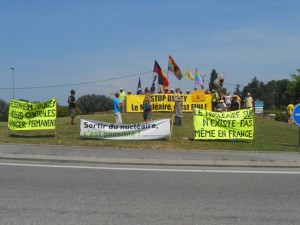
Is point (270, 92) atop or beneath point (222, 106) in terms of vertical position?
atop

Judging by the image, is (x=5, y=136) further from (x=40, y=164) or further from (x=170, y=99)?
(x=170, y=99)

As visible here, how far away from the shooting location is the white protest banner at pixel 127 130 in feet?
49.1

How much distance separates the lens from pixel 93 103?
80.1 metres

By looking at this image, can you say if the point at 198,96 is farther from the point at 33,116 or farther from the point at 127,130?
the point at 33,116

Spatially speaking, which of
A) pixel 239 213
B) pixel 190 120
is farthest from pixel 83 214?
pixel 190 120

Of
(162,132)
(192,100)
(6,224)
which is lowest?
(6,224)

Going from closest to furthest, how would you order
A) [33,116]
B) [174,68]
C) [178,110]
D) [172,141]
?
[172,141], [33,116], [178,110], [174,68]

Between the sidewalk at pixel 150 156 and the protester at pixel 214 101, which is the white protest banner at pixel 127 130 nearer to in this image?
the sidewalk at pixel 150 156

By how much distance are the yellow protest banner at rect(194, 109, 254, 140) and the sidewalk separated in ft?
7.07

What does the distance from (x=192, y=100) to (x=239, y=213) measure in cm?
1982

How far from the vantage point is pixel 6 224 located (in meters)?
5.48

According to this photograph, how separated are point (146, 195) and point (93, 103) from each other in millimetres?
73605

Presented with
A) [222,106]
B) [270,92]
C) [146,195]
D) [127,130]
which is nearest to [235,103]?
[222,106]

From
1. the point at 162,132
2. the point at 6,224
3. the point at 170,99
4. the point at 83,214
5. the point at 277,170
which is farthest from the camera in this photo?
the point at 170,99
